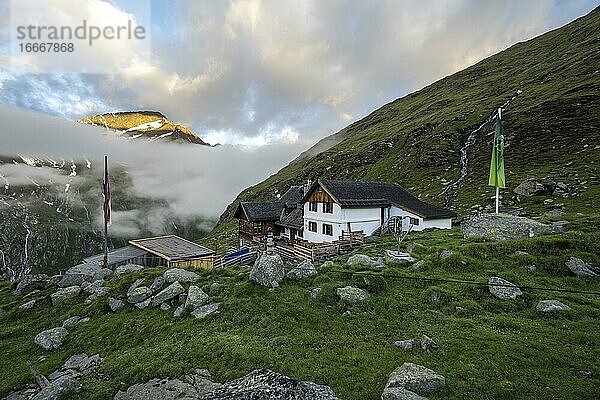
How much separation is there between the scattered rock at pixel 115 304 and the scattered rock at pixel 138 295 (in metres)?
0.53

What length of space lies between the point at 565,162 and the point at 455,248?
55079mm

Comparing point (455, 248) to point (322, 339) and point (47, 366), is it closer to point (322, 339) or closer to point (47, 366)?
point (322, 339)

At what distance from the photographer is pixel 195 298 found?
2008 cm

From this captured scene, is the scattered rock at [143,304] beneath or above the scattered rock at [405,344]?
beneath

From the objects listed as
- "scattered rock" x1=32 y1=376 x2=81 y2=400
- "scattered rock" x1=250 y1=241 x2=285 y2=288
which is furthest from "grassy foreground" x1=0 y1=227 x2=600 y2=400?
"scattered rock" x1=250 y1=241 x2=285 y2=288

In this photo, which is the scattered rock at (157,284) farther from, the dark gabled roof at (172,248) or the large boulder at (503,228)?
the large boulder at (503,228)

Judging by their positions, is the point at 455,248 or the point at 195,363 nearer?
the point at 195,363

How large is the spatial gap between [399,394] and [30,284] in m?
31.3

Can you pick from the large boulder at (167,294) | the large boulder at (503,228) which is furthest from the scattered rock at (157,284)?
the large boulder at (503,228)

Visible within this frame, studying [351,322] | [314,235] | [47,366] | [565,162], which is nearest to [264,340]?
[351,322]

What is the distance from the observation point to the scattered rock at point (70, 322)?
65.6ft

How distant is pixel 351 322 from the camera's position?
16.7 meters

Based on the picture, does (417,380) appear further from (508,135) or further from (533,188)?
(508,135)

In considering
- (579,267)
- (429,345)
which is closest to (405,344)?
(429,345)
